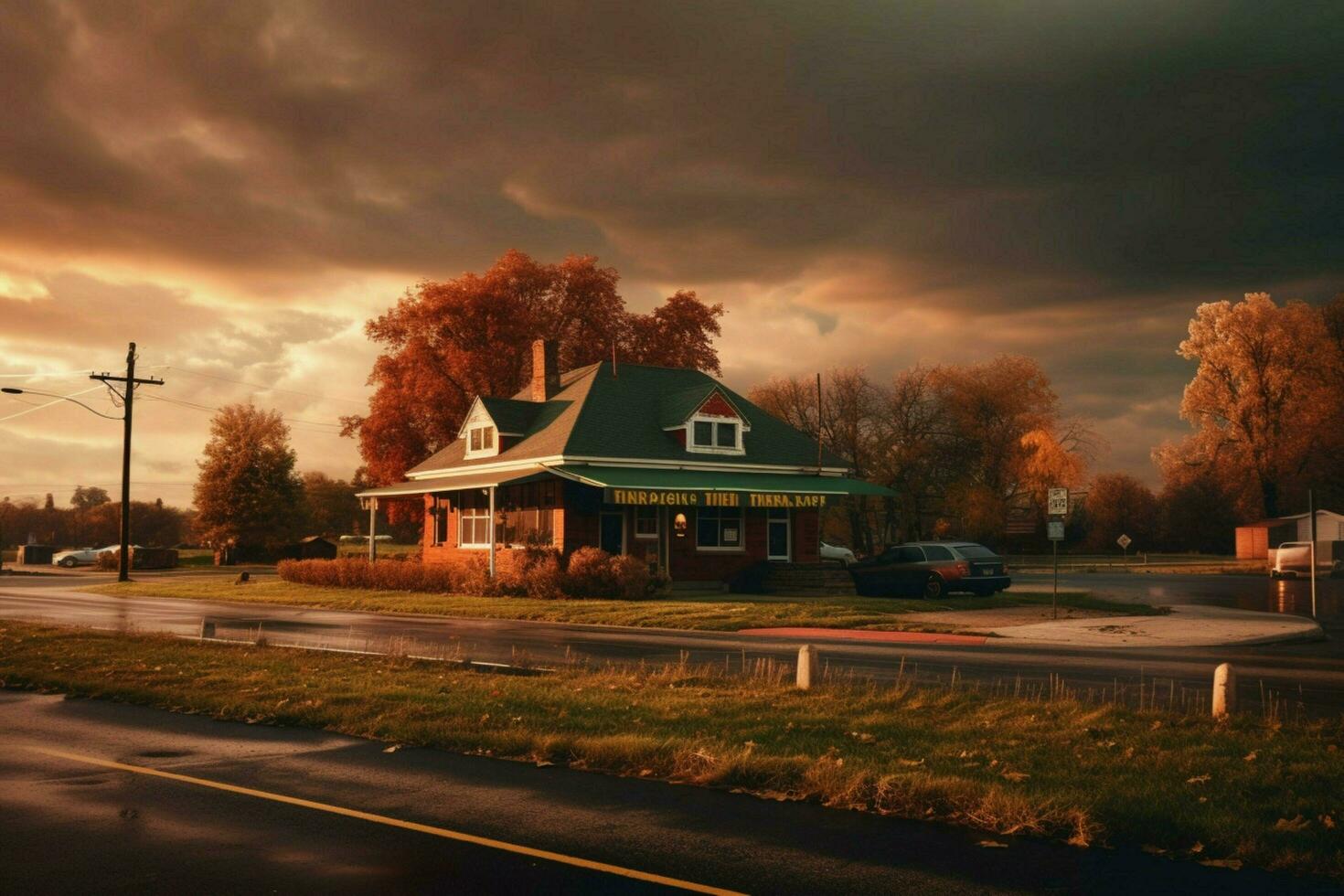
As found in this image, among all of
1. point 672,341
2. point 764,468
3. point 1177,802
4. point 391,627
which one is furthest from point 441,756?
point 672,341

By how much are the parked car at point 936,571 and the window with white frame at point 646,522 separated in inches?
307

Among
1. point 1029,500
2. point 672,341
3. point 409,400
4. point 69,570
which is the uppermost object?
point 672,341

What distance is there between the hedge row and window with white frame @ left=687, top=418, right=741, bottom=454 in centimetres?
767

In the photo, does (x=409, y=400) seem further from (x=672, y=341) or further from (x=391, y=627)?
(x=391, y=627)

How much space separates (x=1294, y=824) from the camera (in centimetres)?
681

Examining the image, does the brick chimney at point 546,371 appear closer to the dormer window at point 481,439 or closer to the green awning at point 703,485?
the dormer window at point 481,439

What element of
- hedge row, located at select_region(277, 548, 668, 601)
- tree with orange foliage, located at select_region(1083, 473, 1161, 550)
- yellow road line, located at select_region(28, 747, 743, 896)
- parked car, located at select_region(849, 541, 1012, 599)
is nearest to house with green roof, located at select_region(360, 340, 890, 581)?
hedge row, located at select_region(277, 548, 668, 601)

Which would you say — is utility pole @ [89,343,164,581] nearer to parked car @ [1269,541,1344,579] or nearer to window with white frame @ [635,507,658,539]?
window with white frame @ [635,507,658,539]

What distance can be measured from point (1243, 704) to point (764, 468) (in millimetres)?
27928

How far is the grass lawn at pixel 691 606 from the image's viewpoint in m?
23.6

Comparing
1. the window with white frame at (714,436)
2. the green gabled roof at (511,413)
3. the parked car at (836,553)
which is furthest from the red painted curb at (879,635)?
the parked car at (836,553)

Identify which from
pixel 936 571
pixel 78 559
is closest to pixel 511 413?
pixel 936 571

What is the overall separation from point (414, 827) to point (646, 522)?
29.5m

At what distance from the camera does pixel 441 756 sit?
9.38 m
